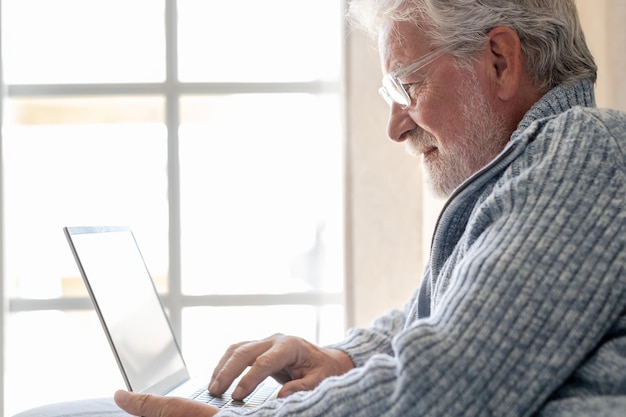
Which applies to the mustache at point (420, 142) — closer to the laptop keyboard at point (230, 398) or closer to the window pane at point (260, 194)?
the laptop keyboard at point (230, 398)

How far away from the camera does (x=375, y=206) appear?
2490mm

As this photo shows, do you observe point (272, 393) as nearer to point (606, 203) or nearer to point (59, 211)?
point (606, 203)

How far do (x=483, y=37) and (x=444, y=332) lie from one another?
60cm

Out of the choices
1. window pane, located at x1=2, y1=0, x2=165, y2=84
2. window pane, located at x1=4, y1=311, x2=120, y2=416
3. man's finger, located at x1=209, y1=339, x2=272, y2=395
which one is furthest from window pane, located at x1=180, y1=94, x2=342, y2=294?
man's finger, located at x1=209, y1=339, x2=272, y2=395

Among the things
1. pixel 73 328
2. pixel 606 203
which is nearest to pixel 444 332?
pixel 606 203

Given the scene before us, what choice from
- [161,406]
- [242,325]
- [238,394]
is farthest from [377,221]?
[161,406]

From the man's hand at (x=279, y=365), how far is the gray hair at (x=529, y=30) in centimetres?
60

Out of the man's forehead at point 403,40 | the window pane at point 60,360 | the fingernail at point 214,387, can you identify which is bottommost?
the window pane at point 60,360

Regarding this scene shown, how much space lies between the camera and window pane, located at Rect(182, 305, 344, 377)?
2.69 meters

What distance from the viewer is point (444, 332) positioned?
828 mm

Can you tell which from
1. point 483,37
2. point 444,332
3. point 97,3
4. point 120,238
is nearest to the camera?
point 444,332

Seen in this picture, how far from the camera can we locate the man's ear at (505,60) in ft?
3.98

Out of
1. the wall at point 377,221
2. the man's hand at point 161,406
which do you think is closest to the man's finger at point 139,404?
the man's hand at point 161,406

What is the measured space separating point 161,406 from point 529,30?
0.84 metres
